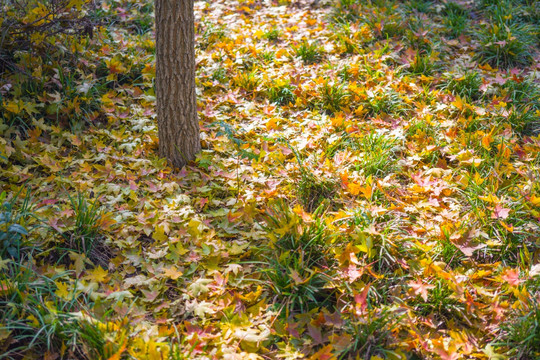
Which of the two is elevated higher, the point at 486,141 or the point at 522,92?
the point at 522,92

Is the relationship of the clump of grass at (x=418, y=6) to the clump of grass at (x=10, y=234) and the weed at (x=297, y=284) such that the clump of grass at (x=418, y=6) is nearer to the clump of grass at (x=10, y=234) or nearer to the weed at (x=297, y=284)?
the weed at (x=297, y=284)

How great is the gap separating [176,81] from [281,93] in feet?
4.52

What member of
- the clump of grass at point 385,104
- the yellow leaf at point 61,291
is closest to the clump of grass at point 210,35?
the clump of grass at point 385,104

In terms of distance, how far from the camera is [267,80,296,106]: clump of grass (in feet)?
13.3

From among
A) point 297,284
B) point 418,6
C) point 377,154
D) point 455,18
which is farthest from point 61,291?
point 418,6

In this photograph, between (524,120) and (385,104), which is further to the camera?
(385,104)

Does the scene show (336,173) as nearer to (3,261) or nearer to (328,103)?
(328,103)

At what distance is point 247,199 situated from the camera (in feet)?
9.86

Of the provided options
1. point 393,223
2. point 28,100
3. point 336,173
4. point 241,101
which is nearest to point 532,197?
point 393,223

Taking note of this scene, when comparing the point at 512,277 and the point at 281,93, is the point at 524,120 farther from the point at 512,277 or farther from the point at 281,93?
the point at 281,93

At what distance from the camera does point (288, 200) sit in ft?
9.74

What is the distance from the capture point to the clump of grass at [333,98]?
388 centimetres

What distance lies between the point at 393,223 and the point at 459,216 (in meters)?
0.45

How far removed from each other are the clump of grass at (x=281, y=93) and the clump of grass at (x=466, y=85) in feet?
4.87
